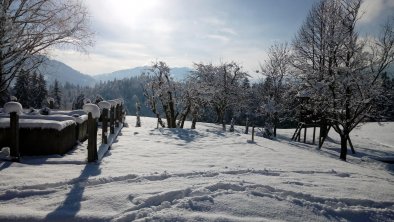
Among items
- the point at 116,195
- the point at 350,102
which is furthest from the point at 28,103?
the point at 116,195

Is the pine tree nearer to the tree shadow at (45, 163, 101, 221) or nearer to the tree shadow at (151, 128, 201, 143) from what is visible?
the tree shadow at (151, 128, 201, 143)

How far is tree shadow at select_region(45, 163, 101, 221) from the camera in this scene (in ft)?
15.7

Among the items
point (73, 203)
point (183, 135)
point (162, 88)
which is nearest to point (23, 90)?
point (162, 88)

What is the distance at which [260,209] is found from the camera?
5.38 meters

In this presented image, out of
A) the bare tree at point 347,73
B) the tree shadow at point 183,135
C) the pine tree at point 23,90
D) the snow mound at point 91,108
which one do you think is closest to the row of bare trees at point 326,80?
the bare tree at point 347,73

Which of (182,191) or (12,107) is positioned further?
(12,107)

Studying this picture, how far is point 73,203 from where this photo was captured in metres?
5.27

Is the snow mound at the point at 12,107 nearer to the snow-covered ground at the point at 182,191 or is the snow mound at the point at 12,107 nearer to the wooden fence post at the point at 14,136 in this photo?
the wooden fence post at the point at 14,136

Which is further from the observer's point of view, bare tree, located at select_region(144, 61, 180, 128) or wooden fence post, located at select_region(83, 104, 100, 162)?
bare tree, located at select_region(144, 61, 180, 128)

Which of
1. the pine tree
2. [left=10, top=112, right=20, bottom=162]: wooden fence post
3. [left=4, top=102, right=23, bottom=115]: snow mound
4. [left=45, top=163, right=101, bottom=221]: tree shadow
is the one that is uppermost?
the pine tree

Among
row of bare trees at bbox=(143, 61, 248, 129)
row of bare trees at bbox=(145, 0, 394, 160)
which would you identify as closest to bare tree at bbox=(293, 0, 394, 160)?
row of bare trees at bbox=(145, 0, 394, 160)

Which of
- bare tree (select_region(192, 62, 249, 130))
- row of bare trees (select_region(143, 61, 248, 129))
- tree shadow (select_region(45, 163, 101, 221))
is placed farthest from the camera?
bare tree (select_region(192, 62, 249, 130))

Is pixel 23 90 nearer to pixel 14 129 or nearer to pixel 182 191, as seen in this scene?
pixel 14 129

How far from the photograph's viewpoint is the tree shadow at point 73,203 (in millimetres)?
4793
